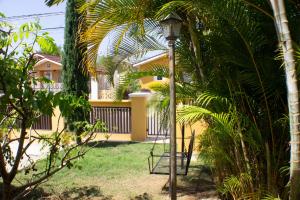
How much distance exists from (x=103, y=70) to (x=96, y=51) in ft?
4.91

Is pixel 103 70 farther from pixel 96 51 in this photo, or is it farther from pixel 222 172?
pixel 222 172

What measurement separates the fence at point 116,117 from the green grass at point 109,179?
9.40ft

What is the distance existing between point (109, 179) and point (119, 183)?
1.25 ft

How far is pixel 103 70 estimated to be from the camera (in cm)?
684

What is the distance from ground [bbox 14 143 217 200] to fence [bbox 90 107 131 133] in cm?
346

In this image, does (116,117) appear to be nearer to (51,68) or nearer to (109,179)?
(109,179)

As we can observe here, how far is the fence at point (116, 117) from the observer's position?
1231cm

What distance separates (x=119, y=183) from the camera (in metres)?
6.69

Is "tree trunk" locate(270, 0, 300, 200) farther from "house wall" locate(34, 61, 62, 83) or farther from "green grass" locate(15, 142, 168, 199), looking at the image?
"house wall" locate(34, 61, 62, 83)

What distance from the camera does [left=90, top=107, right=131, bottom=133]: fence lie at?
12.3m

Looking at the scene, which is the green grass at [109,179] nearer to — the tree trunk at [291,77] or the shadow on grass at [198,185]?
the shadow on grass at [198,185]

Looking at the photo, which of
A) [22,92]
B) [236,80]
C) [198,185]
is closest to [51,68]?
[198,185]

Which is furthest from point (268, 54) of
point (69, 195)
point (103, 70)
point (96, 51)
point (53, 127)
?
point (53, 127)

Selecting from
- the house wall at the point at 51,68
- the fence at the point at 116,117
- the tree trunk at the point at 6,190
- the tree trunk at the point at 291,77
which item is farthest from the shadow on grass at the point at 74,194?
the house wall at the point at 51,68
